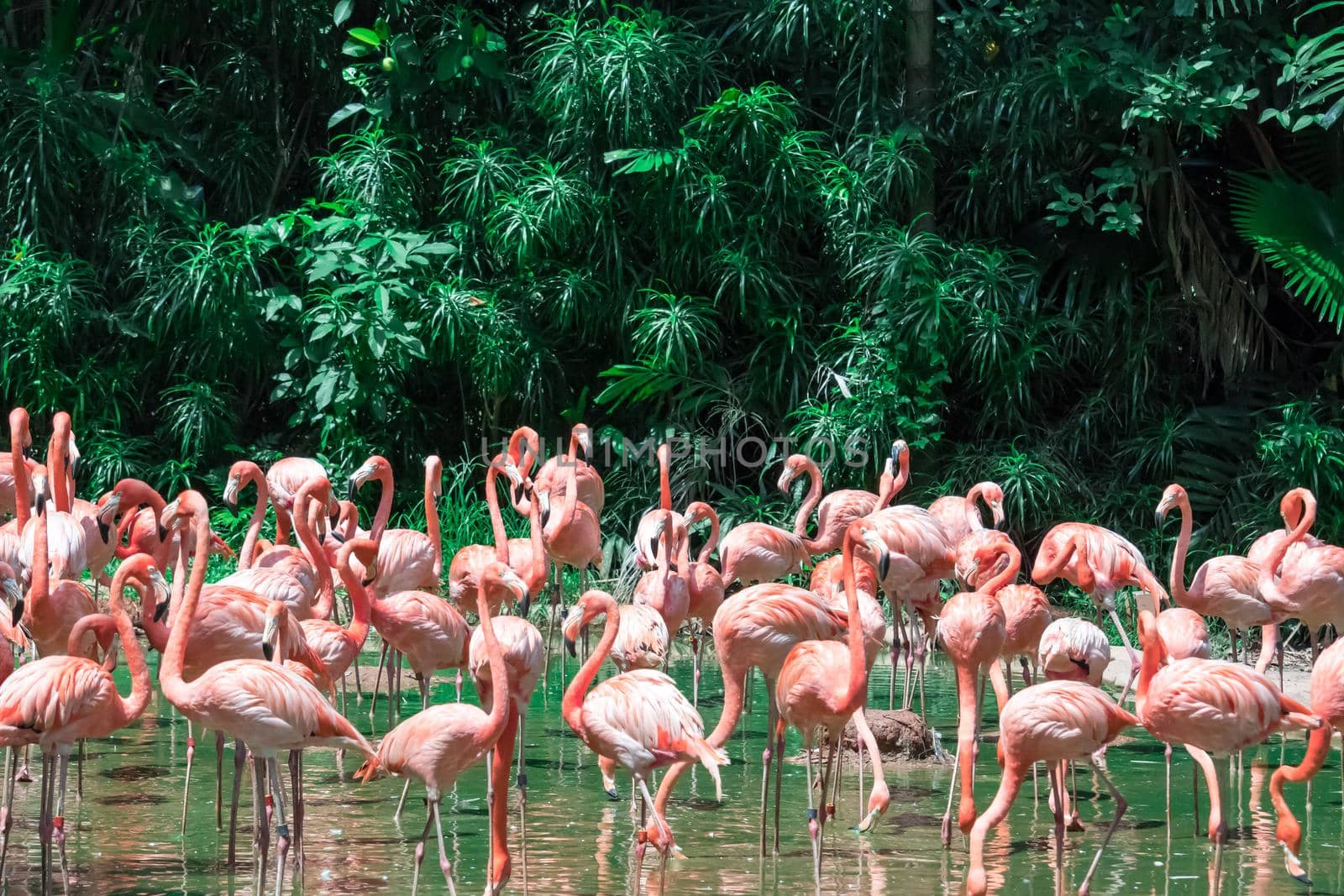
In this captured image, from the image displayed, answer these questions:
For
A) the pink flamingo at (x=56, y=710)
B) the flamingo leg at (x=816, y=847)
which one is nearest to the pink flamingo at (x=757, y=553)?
A: the flamingo leg at (x=816, y=847)

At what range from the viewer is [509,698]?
13.4 feet

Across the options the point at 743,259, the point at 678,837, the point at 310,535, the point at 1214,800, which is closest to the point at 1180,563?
the point at 1214,800

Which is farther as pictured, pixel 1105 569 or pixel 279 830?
pixel 1105 569

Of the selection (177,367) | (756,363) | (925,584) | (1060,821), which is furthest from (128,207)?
(1060,821)

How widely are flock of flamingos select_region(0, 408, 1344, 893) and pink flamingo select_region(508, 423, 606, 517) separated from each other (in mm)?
250

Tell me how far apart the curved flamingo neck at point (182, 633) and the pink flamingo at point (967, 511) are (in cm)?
349

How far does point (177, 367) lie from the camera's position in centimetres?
1080

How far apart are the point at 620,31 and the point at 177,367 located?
3984mm

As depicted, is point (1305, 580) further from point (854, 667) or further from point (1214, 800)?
point (854, 667)

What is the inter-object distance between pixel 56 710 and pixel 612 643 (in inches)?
59.7

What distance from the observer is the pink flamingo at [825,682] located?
175 inches

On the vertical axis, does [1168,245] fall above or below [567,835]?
above

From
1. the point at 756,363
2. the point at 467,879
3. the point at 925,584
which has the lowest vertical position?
the point at 467,879

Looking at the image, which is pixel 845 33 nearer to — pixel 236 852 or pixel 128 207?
pixel 128 207
